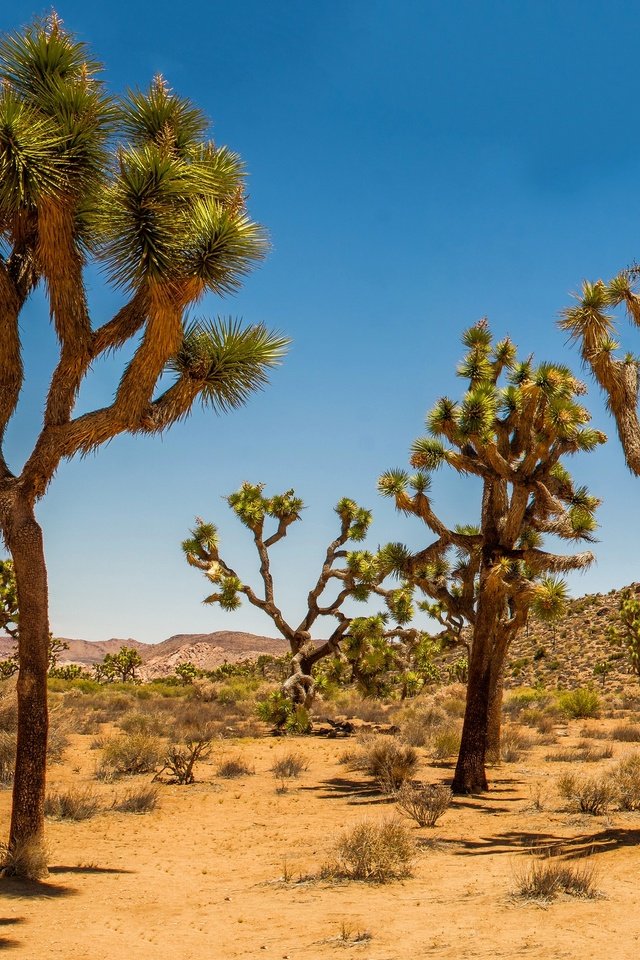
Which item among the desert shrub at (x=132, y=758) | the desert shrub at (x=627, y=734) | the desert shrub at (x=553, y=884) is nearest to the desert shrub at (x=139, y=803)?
the desert shrub at (x=132, y=758)

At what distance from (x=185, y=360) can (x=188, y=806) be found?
7.87 meters

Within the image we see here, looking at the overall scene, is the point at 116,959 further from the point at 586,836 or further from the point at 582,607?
the point at 582,607

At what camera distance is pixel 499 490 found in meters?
14.7

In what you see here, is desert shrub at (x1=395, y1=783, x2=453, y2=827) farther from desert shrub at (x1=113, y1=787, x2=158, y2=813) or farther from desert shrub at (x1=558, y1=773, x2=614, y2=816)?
desert shrub at (x1=113, y1=787, x2=158, y2=813)

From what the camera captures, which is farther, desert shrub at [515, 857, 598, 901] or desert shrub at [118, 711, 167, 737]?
desert shrub at [118, 711, 167, 737]

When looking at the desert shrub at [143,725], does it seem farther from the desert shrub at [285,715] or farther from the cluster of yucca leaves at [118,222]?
the cluster of yucca leaves at [118,222]

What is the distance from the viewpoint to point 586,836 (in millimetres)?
10227

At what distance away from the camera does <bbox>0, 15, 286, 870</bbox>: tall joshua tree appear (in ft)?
27.6

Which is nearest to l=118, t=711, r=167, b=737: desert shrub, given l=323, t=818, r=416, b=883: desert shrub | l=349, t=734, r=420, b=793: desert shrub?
l=349, t=734, r=420, b=793: desert shrub

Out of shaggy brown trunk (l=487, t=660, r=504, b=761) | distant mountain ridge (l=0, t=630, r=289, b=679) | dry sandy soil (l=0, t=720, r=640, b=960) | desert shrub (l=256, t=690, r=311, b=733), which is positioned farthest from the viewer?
distant mountain ridge (l=0, t=630, r=289, b=679)

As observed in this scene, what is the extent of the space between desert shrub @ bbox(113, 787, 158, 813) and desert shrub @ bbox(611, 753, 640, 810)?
24.2ft

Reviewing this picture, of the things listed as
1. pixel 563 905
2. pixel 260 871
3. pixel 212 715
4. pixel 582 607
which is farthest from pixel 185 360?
pixel 582 607

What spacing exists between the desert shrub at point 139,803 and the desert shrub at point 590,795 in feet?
21.8

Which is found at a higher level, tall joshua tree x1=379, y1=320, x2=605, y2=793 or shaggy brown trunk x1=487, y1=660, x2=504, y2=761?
tall joshua tree x1=379, y1=320, x2=605, y2=793
